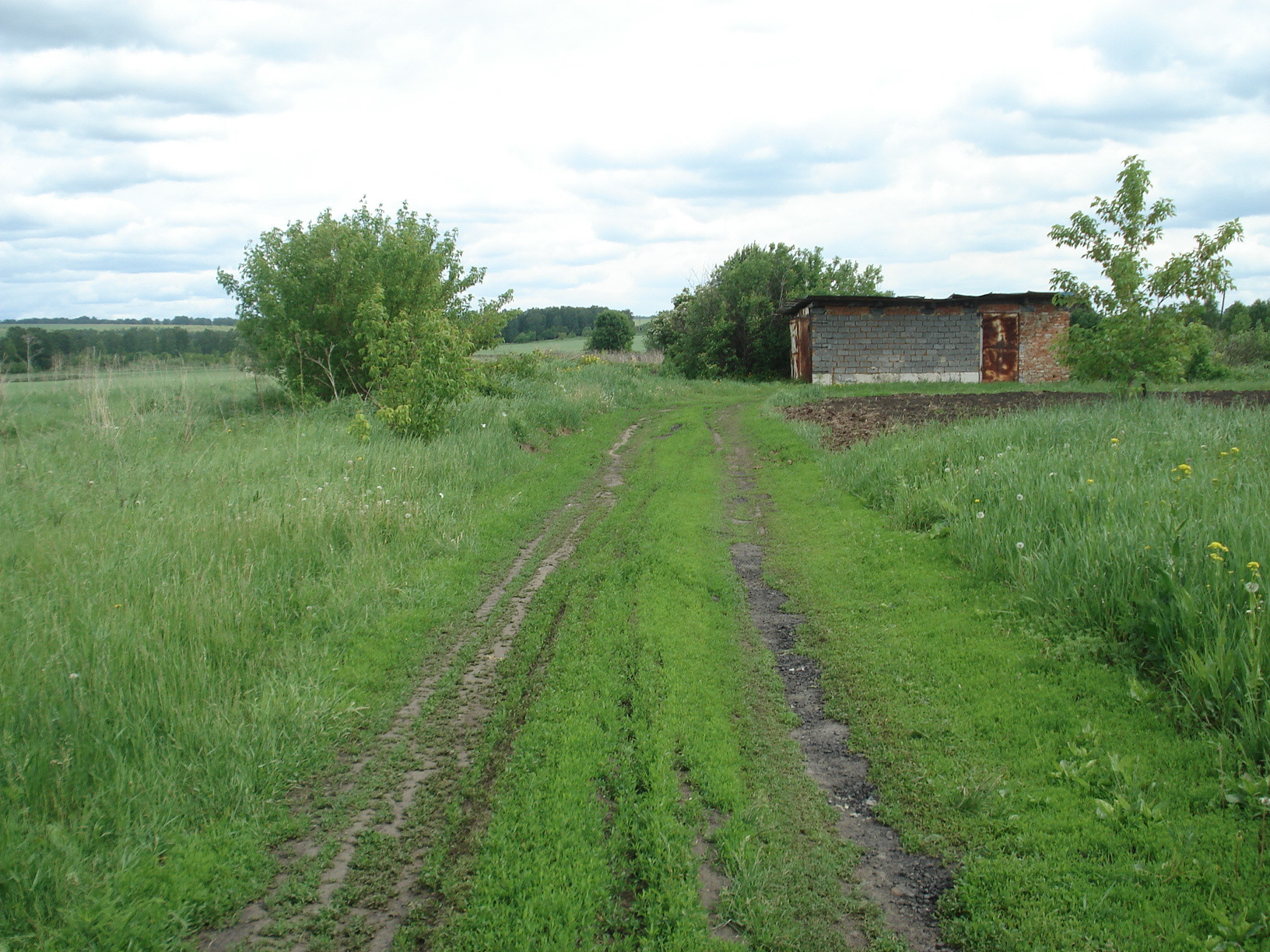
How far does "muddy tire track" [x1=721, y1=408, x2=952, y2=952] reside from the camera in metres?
3.14

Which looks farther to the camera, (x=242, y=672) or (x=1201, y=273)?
(x=1201, y=273)

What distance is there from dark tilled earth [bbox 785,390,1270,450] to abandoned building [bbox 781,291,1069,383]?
5352mm

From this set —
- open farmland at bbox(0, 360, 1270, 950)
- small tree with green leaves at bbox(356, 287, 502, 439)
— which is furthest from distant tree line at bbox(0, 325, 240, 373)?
small tree with green leaves at bbox(356, 287, 502, 439)

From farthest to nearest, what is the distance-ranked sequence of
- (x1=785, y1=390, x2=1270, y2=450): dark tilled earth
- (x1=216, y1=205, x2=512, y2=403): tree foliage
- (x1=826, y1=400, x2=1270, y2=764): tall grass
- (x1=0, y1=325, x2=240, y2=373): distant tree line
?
(x1=216, y1=205, x2=512, y2=403): tree foliage
(x1=785, y1=390, x2=1270, y2=450): dark tilled earth
(x1=0, y1=325, x2=240, y2=373): distant tree line
(x1=826, y1=400, x2=1270, y2=764): tall grass

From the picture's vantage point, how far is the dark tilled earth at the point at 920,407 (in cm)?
1558

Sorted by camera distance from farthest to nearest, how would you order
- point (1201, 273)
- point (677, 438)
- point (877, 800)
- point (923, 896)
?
point (677, 438), point (1201, 273), point (877, 800), point (923, 896)

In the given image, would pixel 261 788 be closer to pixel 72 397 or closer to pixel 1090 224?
pixel 72 397

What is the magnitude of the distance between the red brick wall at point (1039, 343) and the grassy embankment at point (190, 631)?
26.3 m

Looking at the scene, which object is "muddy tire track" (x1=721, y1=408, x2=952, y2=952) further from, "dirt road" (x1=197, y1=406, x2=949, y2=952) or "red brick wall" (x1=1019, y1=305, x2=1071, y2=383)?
"red brick wall" (x1=1019, y1=305, x2=1071, y2=383)

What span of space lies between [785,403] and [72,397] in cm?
1833

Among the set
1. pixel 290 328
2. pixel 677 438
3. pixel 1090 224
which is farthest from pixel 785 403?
pixel 290 328

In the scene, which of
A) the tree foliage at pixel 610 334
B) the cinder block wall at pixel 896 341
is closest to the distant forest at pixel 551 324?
the tree foliage at pixel 610 334

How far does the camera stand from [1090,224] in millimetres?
13109

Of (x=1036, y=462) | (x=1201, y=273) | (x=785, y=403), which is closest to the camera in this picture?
(x=1036, y=462)
